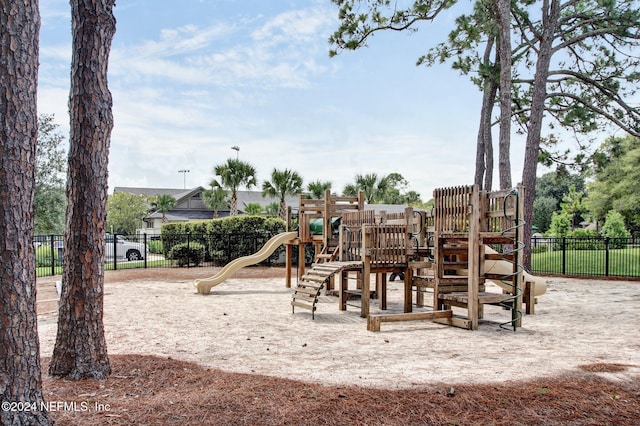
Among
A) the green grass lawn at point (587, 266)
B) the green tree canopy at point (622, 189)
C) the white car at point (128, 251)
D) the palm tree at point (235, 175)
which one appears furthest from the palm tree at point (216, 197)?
the green tree canopy at point (622, 189)

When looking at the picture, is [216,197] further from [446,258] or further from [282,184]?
[446,258]

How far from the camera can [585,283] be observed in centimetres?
1627

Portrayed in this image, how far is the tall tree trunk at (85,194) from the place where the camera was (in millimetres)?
4910

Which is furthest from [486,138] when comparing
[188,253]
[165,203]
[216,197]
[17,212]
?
[165,203]

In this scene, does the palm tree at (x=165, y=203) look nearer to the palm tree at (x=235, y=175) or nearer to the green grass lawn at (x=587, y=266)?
the palm tree at (x=235, y=175)

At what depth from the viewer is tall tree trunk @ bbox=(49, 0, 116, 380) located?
4.91 metres

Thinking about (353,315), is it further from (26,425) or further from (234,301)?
(26,425)

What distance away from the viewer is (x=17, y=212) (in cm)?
345

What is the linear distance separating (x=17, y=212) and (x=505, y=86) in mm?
13910

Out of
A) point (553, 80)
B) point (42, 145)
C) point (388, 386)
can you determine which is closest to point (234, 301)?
point (388, 386)

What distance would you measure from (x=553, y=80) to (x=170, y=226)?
18.9 metres

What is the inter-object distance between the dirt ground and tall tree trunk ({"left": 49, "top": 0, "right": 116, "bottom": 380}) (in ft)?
1.15

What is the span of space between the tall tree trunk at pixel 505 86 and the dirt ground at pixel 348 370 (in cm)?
540

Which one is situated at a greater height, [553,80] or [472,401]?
[553,80]
